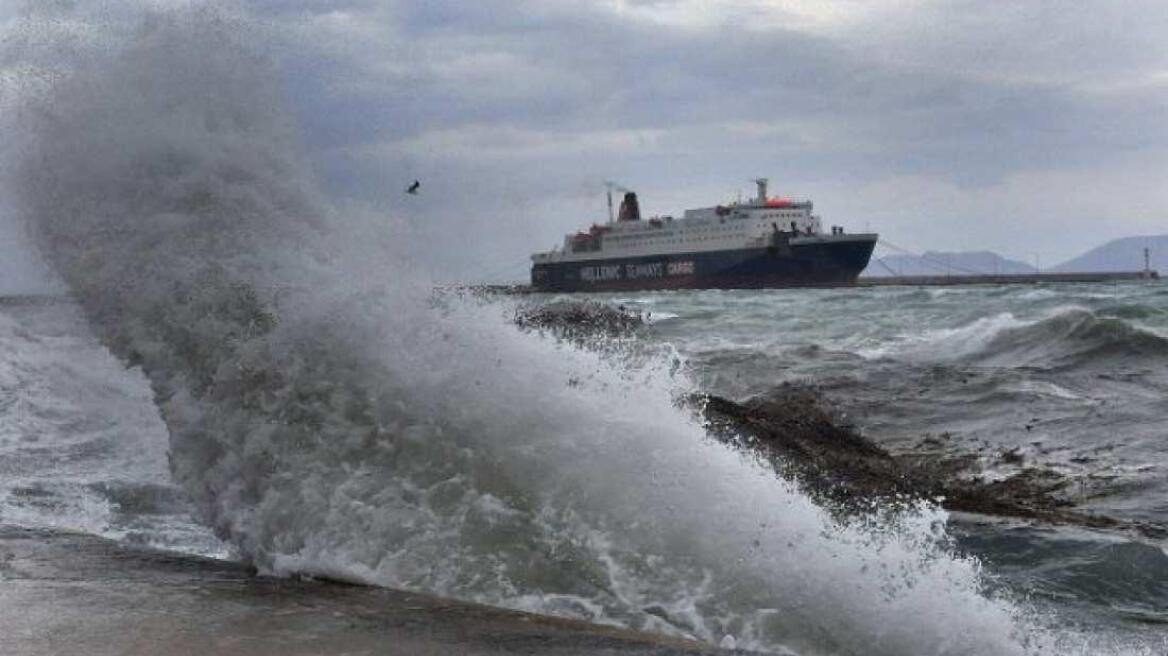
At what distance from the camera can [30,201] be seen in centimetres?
799

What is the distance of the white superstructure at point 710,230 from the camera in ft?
259

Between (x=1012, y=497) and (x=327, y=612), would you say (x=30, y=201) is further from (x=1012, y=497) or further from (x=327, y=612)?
(x=1012, y=497)

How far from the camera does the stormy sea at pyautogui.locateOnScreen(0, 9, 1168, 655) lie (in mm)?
5000

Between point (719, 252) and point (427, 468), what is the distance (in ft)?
243

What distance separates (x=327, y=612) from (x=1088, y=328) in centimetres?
1880

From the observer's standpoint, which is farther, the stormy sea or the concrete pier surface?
the stormy sea

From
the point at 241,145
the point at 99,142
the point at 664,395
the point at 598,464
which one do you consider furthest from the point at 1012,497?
the point at 99,142

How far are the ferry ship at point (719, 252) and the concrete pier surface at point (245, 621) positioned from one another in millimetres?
72728

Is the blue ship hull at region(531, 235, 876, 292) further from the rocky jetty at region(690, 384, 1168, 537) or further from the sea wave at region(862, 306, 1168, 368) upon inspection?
the rocky jetty at region(690, 384, 1168, 537)

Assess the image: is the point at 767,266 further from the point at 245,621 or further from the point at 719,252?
the point at 245,621

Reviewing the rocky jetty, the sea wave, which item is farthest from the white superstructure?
the rocky jetty

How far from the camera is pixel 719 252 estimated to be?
7869 cm

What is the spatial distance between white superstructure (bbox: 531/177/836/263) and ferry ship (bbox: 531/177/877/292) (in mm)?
71

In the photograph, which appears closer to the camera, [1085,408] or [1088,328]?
[1085,408]
